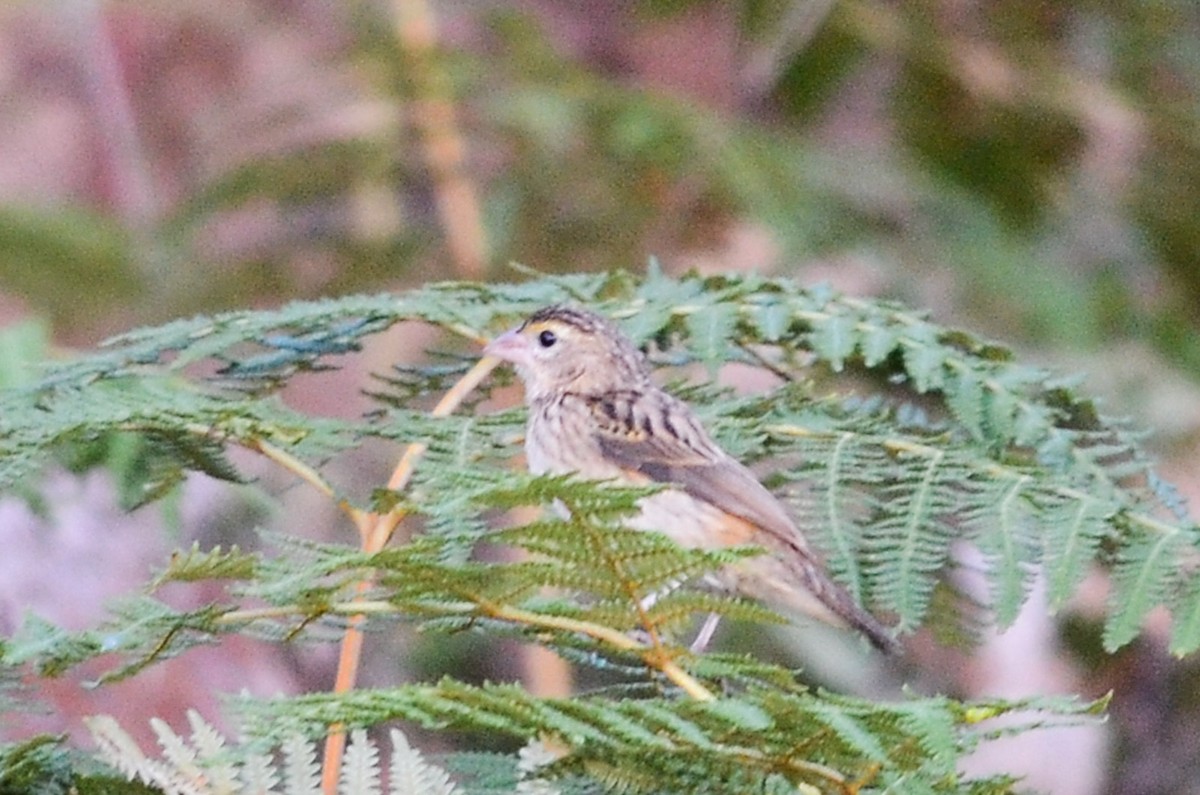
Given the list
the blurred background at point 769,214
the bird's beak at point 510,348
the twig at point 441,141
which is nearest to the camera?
the bird's beak at point 510,348

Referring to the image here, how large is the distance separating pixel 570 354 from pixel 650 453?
0.24 m

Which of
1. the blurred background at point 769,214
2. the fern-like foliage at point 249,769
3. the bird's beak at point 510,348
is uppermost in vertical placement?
the blurred background at point 769,214

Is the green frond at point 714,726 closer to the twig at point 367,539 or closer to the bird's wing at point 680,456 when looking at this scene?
the twig at point 367,539

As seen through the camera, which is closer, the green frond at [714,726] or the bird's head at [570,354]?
the green frond at [714,726]

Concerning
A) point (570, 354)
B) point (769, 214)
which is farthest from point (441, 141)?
point (570, 354)

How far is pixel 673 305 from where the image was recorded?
83.9 inches

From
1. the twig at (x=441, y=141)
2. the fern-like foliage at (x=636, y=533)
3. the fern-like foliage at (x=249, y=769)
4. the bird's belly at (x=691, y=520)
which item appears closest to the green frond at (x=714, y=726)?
the fern-like foliage at (x=636, y=533)

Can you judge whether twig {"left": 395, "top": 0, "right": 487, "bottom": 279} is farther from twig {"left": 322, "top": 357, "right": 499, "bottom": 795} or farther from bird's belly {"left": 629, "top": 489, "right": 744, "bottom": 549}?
twig {"left": 322, "top": 357, "right": 499, "bottom": 795}

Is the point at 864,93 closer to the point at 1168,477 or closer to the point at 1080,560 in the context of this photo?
the point at 1168,477

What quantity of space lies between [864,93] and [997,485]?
4351 millimetres

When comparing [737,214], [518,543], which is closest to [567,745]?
[518,543]

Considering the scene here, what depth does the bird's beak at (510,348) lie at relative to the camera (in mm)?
2204

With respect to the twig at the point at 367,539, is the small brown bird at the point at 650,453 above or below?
above

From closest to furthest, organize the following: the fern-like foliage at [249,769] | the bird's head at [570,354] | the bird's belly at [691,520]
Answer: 1. the fern-like foliage at [249,769]
2. the bird's head at [570,354]
3. the bird's belly at [691,520]
